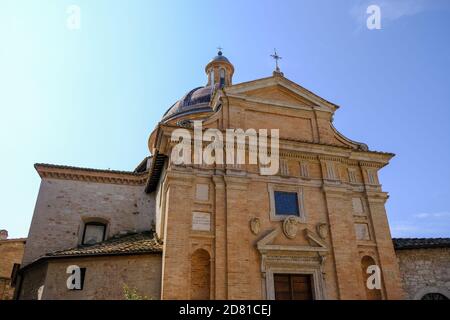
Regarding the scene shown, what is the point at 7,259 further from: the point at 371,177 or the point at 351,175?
the point at 371,177

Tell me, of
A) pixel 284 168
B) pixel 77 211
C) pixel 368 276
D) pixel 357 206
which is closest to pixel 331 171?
pixel 357 206

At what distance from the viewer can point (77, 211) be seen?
16.6 metres

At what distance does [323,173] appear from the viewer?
13.4 meters

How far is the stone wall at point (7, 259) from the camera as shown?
59.8 ft

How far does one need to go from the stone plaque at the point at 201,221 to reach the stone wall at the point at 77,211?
613 centimetres

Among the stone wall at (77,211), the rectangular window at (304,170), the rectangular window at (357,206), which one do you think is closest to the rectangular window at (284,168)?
the rectangular window at (304,170)

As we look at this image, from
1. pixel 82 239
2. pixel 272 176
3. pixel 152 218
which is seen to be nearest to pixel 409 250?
pixel 272 176

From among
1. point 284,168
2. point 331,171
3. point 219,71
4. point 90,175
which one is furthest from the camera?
point 219,71

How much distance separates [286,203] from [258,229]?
64.0 inches

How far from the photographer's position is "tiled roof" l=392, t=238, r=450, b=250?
13495mm

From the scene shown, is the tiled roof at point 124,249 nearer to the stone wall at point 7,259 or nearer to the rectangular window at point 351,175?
the rectangular window at point 351,175

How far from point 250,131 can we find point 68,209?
9370 millimetres
